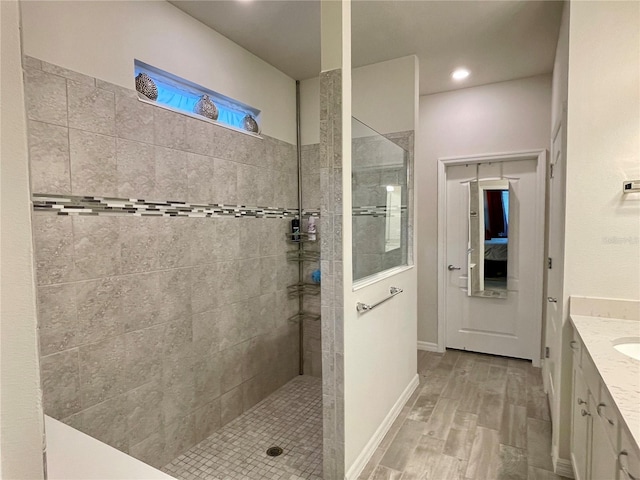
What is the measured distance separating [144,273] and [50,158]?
0.72 m

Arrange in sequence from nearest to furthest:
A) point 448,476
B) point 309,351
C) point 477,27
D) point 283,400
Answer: point 448,476 < point 477,27 < point 283,400 < point 309,351

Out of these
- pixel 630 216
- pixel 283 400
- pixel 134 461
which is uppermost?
pixel 630 216

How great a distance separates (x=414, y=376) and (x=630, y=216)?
1.97 metres

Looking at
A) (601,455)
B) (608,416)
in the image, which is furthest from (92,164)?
(601,455)

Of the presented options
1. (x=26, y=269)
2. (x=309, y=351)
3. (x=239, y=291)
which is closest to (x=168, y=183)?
(x=239, y=291)

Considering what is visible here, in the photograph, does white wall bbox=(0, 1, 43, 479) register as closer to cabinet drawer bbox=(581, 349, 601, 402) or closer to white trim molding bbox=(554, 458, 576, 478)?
cabinet drawer bbox=(581, 349, 601, 402)

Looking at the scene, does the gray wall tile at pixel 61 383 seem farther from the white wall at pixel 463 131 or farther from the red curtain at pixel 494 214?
the red curtain at pixel 494 214

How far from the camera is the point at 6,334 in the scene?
0.35 m

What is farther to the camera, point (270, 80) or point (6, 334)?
point (270, 80)

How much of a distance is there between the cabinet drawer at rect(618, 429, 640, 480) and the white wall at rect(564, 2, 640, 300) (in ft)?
3.49

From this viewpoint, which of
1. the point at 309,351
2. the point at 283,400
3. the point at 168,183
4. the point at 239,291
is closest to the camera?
the point at 168,183

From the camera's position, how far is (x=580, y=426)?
170 cm

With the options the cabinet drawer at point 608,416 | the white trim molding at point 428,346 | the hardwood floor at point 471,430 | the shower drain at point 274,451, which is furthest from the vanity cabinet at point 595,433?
the white trim molding at point 428,346

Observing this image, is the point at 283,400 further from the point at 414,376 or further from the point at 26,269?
the point at 26,269
